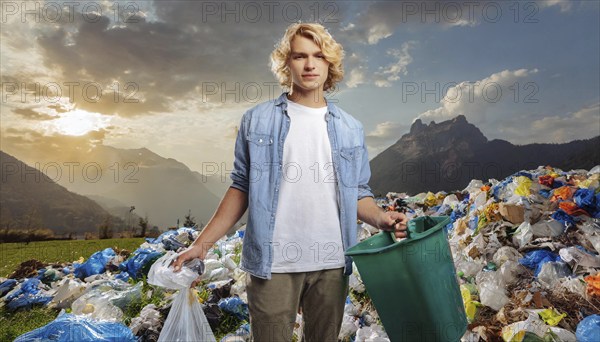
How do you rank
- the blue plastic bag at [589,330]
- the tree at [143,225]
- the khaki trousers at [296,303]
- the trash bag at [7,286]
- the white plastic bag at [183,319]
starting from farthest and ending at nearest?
the tree at [143,225], the trash bag at [7,286], the blue plastic bag at [589,330], the white plastic bag at [183,319], the khaki trousers at [296,303]

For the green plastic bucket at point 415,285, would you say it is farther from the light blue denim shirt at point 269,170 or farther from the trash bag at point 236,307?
the trash bag at point 236,307

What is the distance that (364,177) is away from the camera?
2.08 metres

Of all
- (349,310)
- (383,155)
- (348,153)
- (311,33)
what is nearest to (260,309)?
(348,153)

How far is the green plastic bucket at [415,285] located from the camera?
167 cm

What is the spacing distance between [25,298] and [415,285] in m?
4.74

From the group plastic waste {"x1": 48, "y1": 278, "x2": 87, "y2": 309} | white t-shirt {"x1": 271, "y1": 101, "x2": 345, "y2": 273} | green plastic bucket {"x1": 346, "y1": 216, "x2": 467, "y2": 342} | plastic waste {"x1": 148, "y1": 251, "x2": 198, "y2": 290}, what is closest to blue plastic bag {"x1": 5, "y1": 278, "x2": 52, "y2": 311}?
plastic waste {"x1": 48, "y1": 278, "x2": 87, "y2": 309}

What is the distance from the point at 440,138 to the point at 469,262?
32.7m

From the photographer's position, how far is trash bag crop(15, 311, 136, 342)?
8.01 feet

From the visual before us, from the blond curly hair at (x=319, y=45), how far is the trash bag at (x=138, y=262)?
147 inches

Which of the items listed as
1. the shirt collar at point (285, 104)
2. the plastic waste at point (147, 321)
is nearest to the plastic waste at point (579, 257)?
the shirt collar at point (285, 104)

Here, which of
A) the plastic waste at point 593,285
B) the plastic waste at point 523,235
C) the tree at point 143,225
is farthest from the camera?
the tree at point 143,225

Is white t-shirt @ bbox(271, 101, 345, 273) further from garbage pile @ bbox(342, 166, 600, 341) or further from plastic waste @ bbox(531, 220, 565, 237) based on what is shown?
plastic waste @ bbox(531, 220, 565, 237)

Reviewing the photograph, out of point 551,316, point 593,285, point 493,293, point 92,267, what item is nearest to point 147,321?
point 92,267

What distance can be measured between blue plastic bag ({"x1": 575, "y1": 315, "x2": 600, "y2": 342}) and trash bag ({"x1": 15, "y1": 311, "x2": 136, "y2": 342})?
2.82m
